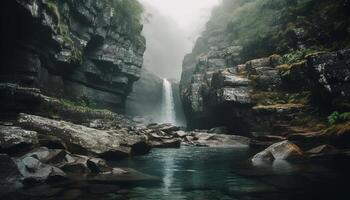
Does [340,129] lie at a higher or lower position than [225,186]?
higher

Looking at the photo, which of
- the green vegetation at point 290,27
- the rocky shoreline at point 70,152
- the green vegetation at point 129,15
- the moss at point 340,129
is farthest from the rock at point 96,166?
the green vegetation at point 129,15

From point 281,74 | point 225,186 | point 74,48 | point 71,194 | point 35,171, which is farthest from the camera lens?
point 74,48

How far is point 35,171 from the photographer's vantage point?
32.9 ft

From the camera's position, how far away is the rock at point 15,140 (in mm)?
11250

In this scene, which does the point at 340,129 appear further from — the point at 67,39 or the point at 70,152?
the point at 67,39

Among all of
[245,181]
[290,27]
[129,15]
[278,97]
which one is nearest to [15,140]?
[245,181]

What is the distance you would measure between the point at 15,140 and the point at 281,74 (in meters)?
23.6

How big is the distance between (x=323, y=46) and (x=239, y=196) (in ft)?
81.6

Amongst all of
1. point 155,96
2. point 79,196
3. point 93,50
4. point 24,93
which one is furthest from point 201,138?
point 155,96

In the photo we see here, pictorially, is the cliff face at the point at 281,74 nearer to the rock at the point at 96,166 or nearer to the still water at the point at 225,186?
the still water at the point at 225,186

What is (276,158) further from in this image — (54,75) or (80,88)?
(80,88)

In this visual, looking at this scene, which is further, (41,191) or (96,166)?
(96,166)

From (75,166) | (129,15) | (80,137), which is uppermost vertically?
(129,15)

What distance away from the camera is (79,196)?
27.3ft
